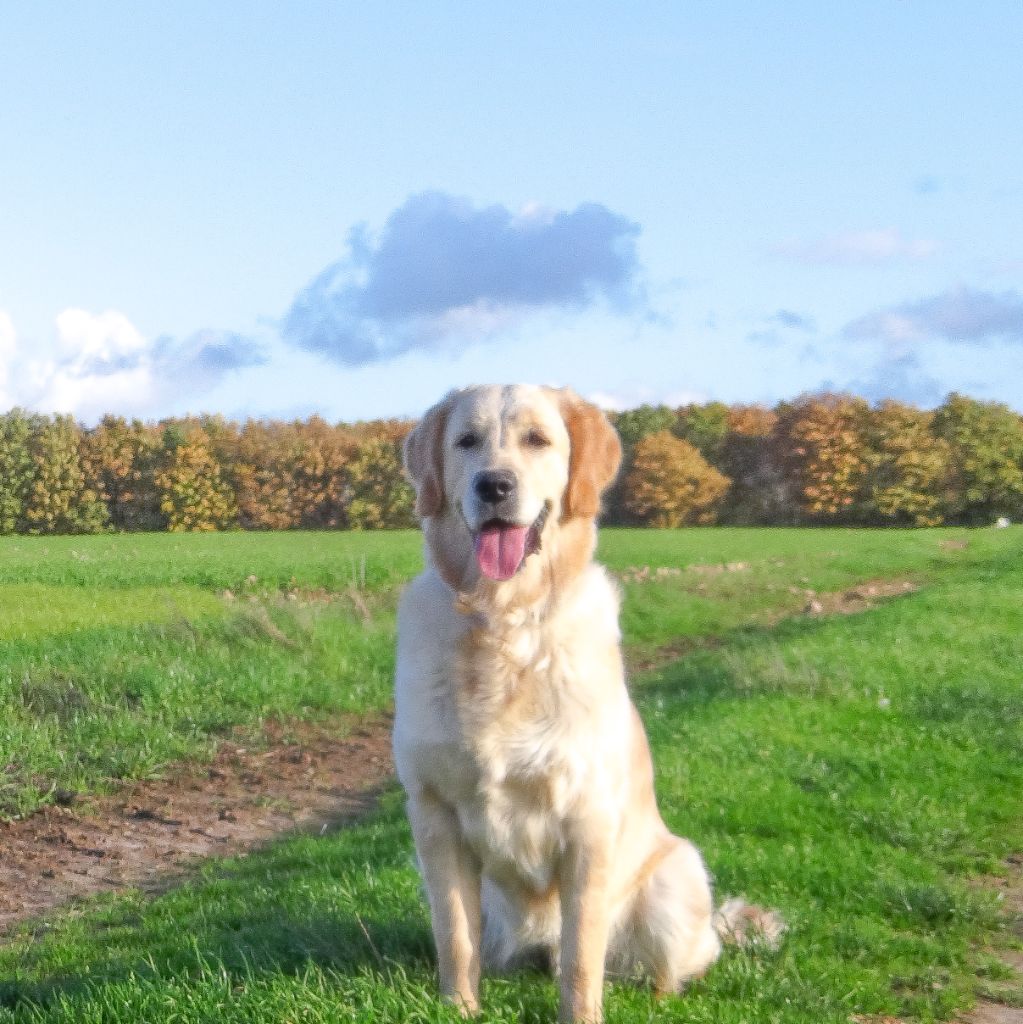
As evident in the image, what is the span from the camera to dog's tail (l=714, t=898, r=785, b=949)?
4574 mm

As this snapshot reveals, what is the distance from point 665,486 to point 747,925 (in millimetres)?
49696

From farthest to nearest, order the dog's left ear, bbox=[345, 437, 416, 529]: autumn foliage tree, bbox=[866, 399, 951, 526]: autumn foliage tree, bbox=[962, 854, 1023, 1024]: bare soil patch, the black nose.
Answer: bbox=[866, 399, 951, 526]: autumn foliage tree → bbox=[345, 437, 416, 529]: autumn foliage tree → bbox=[962, 854, 1023, 1024]: bare soil patch → the dog's left ear → the black nose

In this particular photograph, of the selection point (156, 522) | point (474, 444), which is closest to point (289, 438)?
point (156, 522)

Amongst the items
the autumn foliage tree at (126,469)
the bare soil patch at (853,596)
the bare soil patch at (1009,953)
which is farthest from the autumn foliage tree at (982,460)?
the bare soil patch at (1009,953)

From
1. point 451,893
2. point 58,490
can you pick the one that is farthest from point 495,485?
point 58,490

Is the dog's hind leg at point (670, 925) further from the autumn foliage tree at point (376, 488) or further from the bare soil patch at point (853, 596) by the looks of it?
the autumn foliage tree at point (376, 488)

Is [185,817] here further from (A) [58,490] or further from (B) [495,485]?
(A) [58,490]

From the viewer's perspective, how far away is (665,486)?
177ft

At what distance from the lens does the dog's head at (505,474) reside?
12.4ft

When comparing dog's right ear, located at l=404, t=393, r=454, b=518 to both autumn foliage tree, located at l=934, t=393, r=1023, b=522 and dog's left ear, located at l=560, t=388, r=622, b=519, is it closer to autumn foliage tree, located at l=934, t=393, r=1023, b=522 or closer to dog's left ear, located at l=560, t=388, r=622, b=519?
dog's left ear, located at l=560, t=388, r=622, b=519

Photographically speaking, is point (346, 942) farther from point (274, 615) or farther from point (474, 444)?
point (274, 615)

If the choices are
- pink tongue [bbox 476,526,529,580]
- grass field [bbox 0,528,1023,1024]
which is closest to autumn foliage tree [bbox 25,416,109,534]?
grass field [bbox 0,528,1023,1024]

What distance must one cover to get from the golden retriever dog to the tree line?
36.8m

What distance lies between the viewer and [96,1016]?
3764 millimetres
